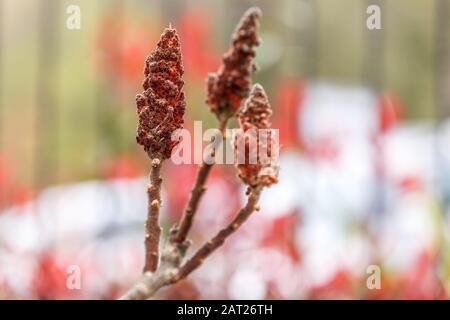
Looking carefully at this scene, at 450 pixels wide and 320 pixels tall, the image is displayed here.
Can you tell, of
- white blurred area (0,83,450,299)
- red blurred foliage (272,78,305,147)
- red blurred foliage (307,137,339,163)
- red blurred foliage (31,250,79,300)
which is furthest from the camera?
red blurred foliage (307,137,339,163)

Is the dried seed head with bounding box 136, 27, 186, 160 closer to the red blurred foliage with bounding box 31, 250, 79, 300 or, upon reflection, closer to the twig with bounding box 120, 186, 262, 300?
the twig with bounding box 120, 186, 262, 300

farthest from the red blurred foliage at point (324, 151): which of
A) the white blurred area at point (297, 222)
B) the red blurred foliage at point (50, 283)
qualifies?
the red blurred foliage at point (50, 283)

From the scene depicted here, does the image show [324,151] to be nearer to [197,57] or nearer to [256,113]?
[197,57]

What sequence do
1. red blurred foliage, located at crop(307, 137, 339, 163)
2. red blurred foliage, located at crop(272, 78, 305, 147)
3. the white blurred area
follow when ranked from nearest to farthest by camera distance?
the white blurred area, red blurred foliage, located at crop(272, 78, 305, 147), red blurred foliage, located at crop(307, 137, 339, 163)

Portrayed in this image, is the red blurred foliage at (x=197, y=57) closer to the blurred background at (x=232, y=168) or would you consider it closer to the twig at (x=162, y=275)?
the blurred background at (x=232, y=168)

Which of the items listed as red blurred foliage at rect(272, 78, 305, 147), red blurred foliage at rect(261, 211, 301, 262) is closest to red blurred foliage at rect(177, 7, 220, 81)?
red blurred foliage at rect(272, 78, 305, 147)

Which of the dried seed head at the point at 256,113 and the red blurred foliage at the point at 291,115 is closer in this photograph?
the dried seed head at the point at 256,113
